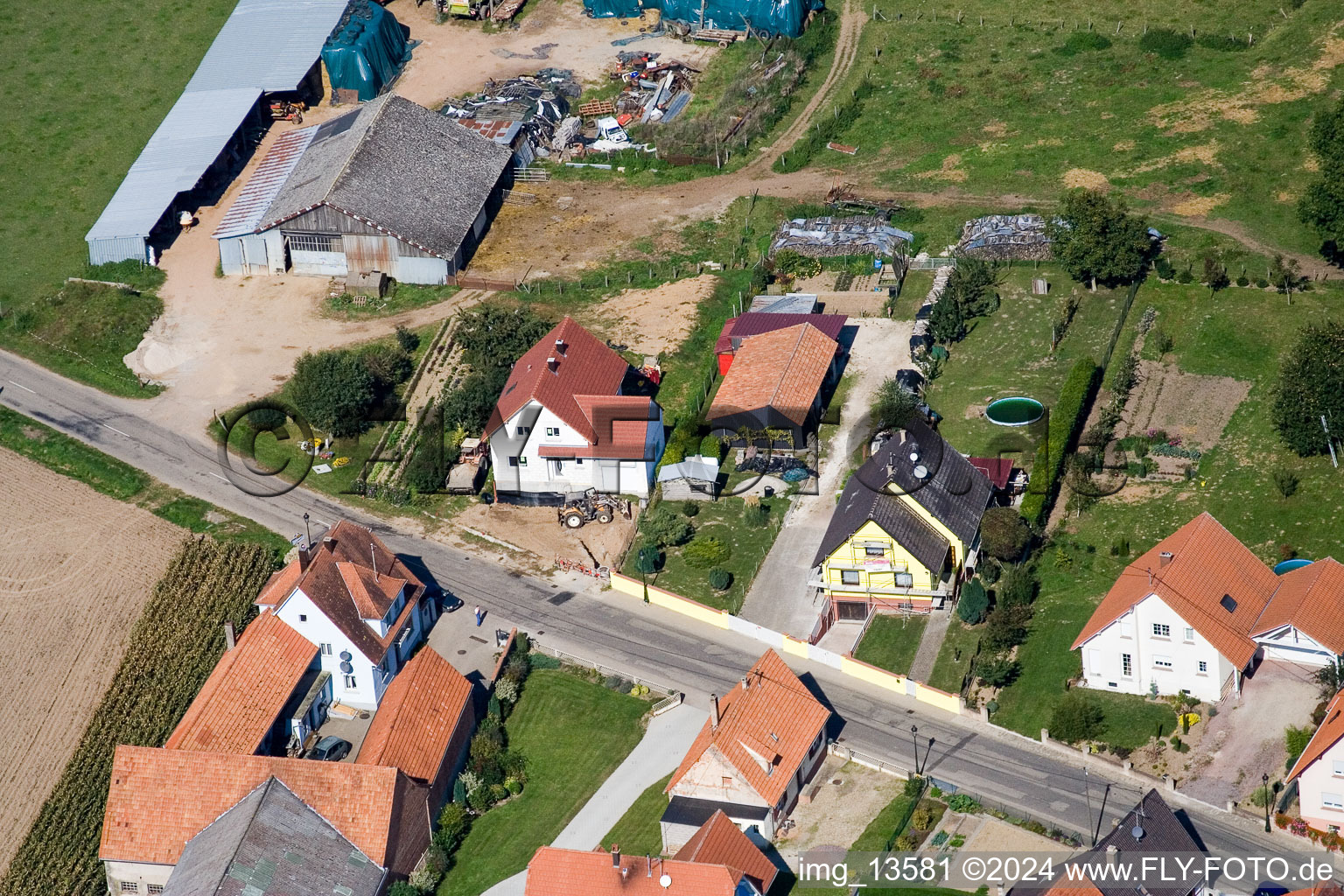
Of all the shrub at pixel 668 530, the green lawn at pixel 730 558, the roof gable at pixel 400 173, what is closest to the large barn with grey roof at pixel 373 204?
the roof gable at pixel 400 173

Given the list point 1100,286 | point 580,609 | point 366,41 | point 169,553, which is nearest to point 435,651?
point 580,609

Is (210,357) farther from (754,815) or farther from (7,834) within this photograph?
(754,815)

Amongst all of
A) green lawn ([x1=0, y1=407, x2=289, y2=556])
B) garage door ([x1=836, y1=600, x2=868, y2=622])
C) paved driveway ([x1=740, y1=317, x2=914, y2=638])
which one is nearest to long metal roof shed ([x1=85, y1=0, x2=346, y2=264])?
green lawn ([x1=0, y1=407, x2=289, y2=556])

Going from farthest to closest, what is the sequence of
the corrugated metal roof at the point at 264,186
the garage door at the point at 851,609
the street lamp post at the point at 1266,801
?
the corrugated metal roof at the point at 264,186 < the garage door at the point at 851,609 < the street lamp post at the point at 1266,801

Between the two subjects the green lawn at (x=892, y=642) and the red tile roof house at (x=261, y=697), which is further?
the green lawn at (x=892, y=642)

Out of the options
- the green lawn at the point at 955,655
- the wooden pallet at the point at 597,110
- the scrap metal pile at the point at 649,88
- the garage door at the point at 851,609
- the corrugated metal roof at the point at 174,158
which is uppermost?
the green lawn at the point at 955,655

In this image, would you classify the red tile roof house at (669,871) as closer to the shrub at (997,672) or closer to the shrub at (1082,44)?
the shrub at (997,672)
